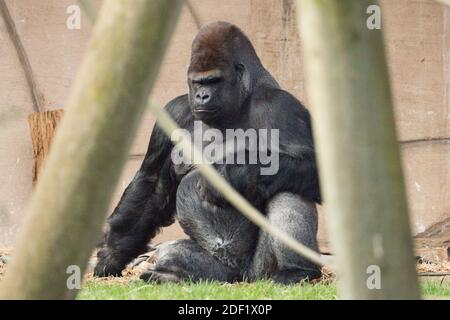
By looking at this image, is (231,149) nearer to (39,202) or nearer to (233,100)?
(233,100)

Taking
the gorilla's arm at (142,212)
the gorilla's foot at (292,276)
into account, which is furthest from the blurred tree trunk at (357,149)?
the gorilla's arm at (142,212)

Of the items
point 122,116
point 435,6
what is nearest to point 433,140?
point 435,6

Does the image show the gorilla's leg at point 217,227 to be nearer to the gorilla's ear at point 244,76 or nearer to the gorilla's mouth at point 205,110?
the gorilla's mouth at point 205,110

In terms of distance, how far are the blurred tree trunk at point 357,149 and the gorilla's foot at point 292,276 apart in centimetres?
296

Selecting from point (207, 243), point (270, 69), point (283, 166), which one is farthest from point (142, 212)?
point (270, 69)

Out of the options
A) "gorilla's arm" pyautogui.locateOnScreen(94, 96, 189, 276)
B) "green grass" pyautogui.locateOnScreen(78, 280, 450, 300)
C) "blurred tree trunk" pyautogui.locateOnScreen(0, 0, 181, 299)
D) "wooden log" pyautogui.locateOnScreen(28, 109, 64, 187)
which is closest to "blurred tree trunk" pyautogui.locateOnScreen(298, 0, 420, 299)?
"blurred tree trunk" pyautogui.locateOnScreen(0, 0, 181, 299)

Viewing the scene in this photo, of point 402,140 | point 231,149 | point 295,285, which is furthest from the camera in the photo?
point 402,140

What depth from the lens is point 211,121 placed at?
207 inches

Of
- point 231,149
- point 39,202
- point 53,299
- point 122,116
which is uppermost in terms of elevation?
point 231,149

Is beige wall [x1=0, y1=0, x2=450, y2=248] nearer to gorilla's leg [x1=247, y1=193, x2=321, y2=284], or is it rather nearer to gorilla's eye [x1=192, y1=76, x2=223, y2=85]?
gorilla's eye [x1=192, y1=76, x2=223, y2=85]

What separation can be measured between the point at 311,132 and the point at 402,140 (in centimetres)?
197

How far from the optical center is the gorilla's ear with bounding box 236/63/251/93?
541 cm

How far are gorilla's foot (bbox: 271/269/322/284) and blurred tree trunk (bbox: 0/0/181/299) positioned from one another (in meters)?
2.77

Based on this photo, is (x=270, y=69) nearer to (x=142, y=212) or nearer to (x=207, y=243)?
(x=142, y=212)
